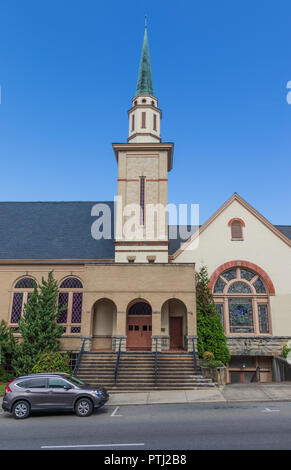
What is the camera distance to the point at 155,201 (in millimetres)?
24281

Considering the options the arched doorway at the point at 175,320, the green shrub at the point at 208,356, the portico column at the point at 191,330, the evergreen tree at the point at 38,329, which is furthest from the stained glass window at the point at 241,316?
the evergreen tree at the point at 38,329

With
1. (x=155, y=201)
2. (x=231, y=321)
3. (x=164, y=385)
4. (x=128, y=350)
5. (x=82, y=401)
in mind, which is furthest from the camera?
(x=155, y=201)

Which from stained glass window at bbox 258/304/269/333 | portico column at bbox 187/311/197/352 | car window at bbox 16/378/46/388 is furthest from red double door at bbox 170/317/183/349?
car window at bbox 16/378/46/388

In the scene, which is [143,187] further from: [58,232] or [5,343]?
[5,343]

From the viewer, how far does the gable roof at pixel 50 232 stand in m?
24.3

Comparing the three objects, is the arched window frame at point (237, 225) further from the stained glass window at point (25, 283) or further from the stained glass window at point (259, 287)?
the stained glass window at point (25, 283)

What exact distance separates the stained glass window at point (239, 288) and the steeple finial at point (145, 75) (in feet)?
53.9

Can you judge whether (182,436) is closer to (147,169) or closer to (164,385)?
(164,385)

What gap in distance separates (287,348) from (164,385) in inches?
367

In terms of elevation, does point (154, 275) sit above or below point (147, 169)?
below

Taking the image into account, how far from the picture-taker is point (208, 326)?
21.1m
